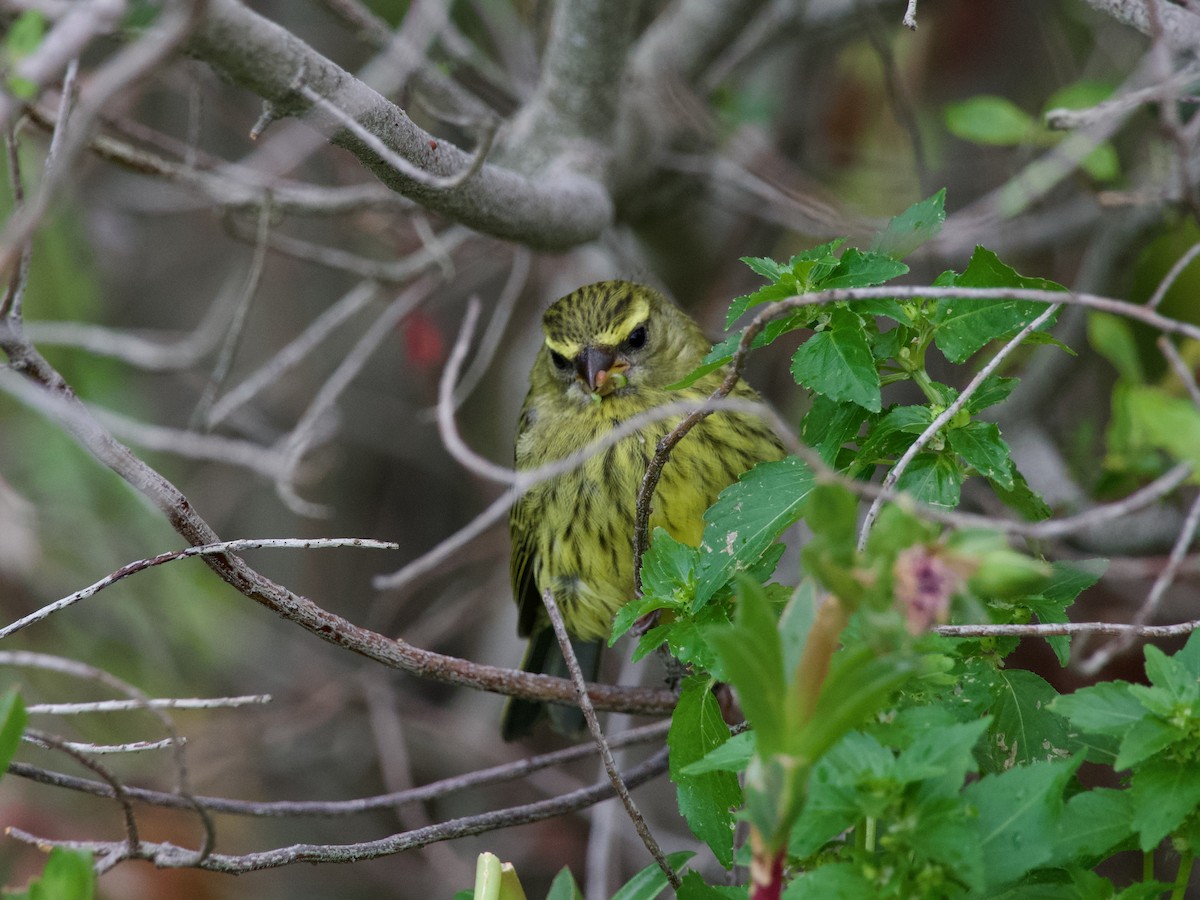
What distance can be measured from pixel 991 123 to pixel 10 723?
9.49 feet

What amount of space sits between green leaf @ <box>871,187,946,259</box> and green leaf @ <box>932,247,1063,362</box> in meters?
0.08

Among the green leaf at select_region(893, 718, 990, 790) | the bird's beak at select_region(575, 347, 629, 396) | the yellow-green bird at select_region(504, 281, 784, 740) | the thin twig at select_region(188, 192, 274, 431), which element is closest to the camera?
the green leaf at select_region(893, 718, 990, 790)

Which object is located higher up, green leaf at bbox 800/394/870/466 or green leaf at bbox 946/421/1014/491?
green leaf at bbox 800/394/870/466

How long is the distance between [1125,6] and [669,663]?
193cm

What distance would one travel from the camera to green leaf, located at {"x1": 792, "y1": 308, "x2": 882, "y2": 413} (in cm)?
182

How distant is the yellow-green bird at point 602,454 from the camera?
3.13 m

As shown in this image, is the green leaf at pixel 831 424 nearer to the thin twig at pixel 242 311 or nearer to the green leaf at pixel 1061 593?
the green leaf at pixel 1061 593

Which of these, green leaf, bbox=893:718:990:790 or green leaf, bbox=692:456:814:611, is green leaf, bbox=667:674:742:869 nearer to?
green leaf, bbox=692:456:814:611

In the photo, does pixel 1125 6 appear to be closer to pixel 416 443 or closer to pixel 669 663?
pixel 669 663

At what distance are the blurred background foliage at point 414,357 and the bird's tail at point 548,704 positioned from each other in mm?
687

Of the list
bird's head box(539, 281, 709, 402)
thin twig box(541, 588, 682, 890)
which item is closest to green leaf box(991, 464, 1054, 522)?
thin twig box(541, 588, 682, 890)

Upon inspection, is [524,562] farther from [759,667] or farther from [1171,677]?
[759,667]

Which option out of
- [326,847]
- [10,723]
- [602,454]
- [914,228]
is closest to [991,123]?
[602,454]

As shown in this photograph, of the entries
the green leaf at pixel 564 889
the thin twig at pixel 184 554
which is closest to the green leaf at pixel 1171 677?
the green leaf at pixel 564 889
